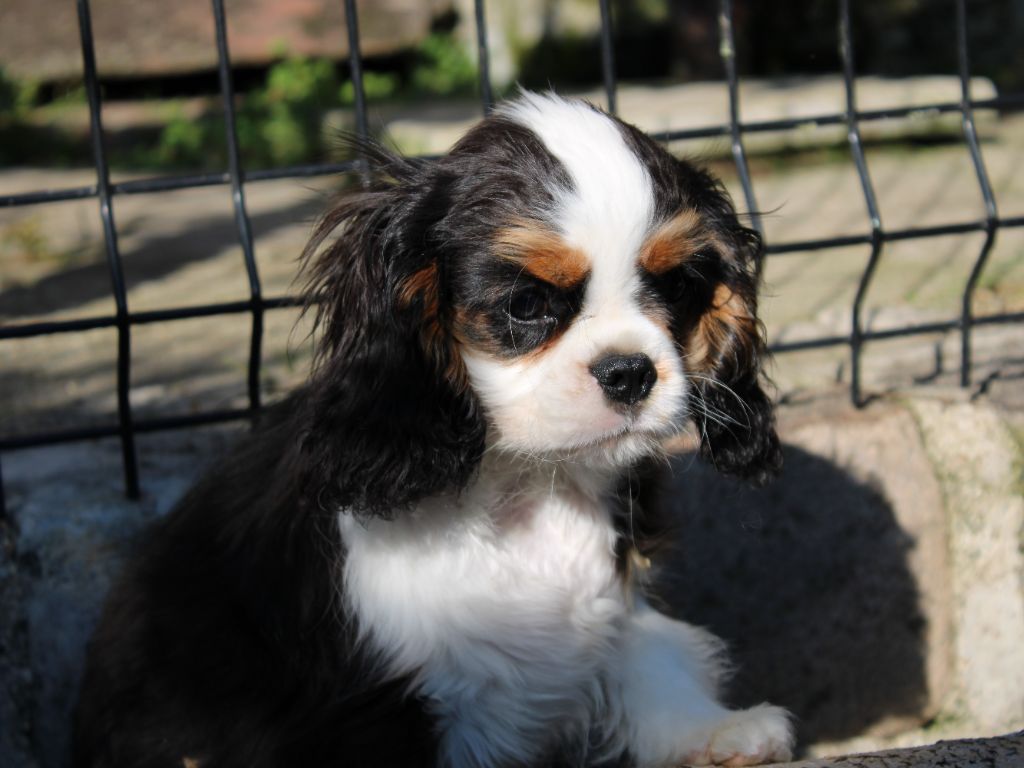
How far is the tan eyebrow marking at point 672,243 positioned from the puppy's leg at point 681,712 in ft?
3.06

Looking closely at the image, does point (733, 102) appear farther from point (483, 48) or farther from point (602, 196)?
point (602, 196)

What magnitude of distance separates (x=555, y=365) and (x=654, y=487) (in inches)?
29.7

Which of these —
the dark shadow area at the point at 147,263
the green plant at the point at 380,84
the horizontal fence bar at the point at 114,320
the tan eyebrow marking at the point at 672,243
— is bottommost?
the dark shadow area at the point at 147,263

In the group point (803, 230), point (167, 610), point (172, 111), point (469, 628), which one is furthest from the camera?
point (172, 111)

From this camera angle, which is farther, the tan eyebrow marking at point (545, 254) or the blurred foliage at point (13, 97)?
the blurred foliage at point (13, 97)

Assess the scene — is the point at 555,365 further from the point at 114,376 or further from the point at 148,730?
the point at 114,376

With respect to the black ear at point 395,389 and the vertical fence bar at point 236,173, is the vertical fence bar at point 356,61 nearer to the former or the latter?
the vertical fence bar at point 236,173

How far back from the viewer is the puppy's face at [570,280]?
8.20 ft

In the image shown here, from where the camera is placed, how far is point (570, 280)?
8.24 feet

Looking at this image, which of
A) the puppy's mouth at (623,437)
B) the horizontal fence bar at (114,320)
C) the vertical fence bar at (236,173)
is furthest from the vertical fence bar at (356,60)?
the puppy's mouth at (623,437)

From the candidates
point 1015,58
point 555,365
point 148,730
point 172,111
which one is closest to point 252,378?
point 148,730

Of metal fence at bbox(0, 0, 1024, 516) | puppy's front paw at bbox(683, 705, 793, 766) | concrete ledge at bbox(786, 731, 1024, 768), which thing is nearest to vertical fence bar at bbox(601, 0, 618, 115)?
metal fence at bbox(0, 0, 1024, 516)

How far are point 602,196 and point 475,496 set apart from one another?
75cm

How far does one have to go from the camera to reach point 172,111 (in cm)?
1074
